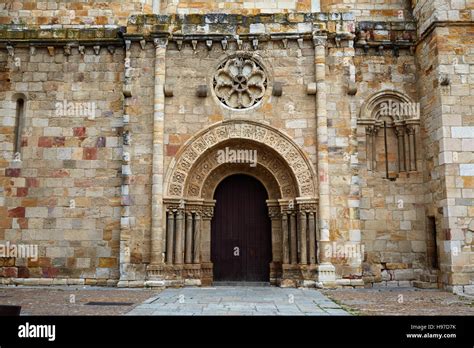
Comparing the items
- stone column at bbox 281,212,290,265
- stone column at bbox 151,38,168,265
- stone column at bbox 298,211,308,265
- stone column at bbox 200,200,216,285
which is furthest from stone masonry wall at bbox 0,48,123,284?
stone column at bbox 298,211,308,265

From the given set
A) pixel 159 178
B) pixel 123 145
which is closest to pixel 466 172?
pixel 159 178

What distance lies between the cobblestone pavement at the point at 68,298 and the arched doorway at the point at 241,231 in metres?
2.62

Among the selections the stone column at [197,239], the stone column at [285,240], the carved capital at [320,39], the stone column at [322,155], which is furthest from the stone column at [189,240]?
the carved capital at [320,39]

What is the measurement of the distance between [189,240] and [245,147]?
9.17 ft

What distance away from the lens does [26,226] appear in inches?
489

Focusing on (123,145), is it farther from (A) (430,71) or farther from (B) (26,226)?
(A) (430,71)

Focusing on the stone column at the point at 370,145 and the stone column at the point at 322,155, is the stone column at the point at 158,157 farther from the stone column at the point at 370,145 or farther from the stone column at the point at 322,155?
the stone column at the point at 370,145

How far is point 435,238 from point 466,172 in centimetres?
192

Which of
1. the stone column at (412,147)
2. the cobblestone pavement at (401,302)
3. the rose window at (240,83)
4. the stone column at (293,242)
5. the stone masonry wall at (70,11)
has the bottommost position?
the cobblestone pavement at (401,302)

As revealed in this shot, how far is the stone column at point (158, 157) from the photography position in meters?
11.7

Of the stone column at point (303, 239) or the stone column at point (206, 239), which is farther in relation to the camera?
the stone column at point (206, 239)

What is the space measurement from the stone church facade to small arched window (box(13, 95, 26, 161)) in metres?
0.04

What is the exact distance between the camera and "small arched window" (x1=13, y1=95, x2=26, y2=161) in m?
12.8
